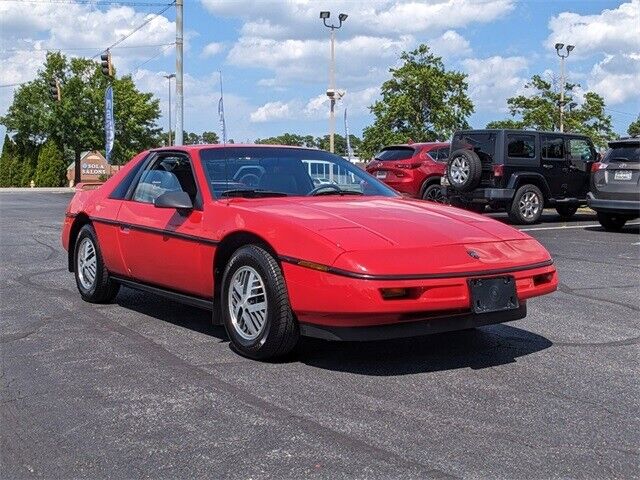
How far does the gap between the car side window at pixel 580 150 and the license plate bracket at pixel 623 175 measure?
254cm

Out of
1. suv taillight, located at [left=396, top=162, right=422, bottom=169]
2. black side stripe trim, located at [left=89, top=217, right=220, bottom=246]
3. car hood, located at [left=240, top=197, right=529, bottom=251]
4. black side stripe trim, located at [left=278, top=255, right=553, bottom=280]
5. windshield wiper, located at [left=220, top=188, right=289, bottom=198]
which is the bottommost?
black side stripe trim, located at [left=278, top=255, right=553, bottom=280]

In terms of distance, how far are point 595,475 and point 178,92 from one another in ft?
68.9

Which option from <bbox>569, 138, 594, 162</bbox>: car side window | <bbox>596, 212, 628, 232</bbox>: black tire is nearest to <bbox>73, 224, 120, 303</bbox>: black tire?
<bbox>596, 212, 628, 232</bbox>: black tire

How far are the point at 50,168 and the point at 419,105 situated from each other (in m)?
26.6

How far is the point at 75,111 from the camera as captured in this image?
5525 cm

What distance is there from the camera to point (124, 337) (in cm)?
521

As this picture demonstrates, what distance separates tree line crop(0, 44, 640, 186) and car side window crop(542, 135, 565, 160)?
28.3 meters

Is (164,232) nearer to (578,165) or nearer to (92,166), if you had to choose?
(578,165)

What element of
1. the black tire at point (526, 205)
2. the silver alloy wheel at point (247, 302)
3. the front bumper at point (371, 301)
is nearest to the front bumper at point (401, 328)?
the front bumper at point (371, 301)

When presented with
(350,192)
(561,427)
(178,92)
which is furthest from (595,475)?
(178,92)

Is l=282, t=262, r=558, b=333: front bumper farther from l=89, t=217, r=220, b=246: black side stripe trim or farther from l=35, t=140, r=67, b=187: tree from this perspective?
l=35, t=140, r=67, b=187: tree

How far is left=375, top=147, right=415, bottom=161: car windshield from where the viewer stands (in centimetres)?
1688

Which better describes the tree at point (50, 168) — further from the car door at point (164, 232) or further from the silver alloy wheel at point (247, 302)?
the silver alloy wheel at point (247, 302)

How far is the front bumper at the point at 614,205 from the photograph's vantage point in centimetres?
1274
